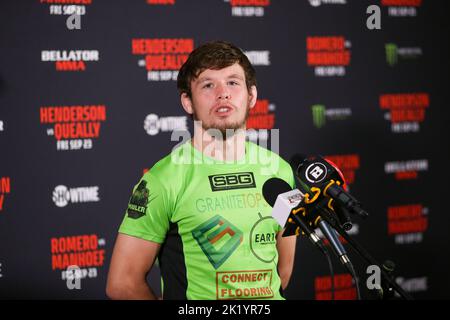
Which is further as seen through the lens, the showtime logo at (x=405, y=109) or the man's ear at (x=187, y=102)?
the showtime logo at (x=405, y=109)

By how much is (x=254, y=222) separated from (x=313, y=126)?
174cm

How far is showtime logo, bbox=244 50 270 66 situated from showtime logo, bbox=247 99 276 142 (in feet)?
Result: 0.75

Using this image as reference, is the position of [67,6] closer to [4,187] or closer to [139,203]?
[4,187]

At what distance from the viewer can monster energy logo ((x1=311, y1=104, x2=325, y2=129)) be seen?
3588 millimetres

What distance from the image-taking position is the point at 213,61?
2.05m

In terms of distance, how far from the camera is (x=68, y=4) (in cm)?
304

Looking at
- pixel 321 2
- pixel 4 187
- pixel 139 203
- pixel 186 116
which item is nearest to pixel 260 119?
pixel 186 116

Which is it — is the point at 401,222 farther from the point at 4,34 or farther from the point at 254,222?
the point at 4,34

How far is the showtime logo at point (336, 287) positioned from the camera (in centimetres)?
368

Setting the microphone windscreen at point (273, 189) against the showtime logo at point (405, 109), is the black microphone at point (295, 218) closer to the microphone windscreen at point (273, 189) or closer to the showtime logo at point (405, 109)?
the microphone windscreen at point (273, 189)

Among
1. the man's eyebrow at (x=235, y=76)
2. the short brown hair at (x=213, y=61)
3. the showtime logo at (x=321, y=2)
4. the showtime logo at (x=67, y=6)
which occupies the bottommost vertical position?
the man's eyebrow at (x=235, y=76)

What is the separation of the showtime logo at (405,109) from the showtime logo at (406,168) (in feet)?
0.72

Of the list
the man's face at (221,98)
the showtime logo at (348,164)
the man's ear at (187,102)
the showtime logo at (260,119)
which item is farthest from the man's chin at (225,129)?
the showtime logo at (348,164)
